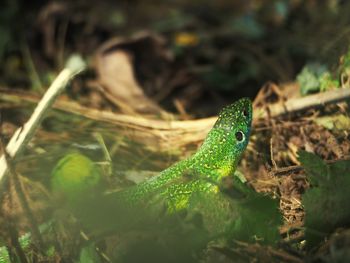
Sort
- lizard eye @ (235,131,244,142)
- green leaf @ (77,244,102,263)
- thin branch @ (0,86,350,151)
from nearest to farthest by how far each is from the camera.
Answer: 1. green leaf @ (77,244,102,263)
2. lizard eye @ (235,131,244,142)
3. thin branch @ (0,86,350,151)

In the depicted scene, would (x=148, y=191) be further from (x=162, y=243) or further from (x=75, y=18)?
(x=75, y=18)

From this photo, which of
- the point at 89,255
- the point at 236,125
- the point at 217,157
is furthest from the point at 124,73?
the point at 89,255

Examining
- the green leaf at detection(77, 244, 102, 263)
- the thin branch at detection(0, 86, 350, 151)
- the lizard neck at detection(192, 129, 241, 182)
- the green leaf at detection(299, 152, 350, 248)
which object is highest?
the thin branch at detection(0, 86, 350, 151)

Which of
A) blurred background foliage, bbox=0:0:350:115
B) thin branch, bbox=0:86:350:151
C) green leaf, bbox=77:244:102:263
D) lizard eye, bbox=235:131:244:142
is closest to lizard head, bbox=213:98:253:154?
lizard eye, bbox=235:131:244:142

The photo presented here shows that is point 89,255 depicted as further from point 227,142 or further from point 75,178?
point 227,142

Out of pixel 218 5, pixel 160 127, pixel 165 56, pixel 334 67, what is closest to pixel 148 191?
pixel 160 127

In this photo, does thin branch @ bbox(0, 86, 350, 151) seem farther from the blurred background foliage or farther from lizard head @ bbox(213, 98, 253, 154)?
the blurred background foliage

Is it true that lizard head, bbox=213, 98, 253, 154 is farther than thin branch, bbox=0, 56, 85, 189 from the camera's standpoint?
Yes
